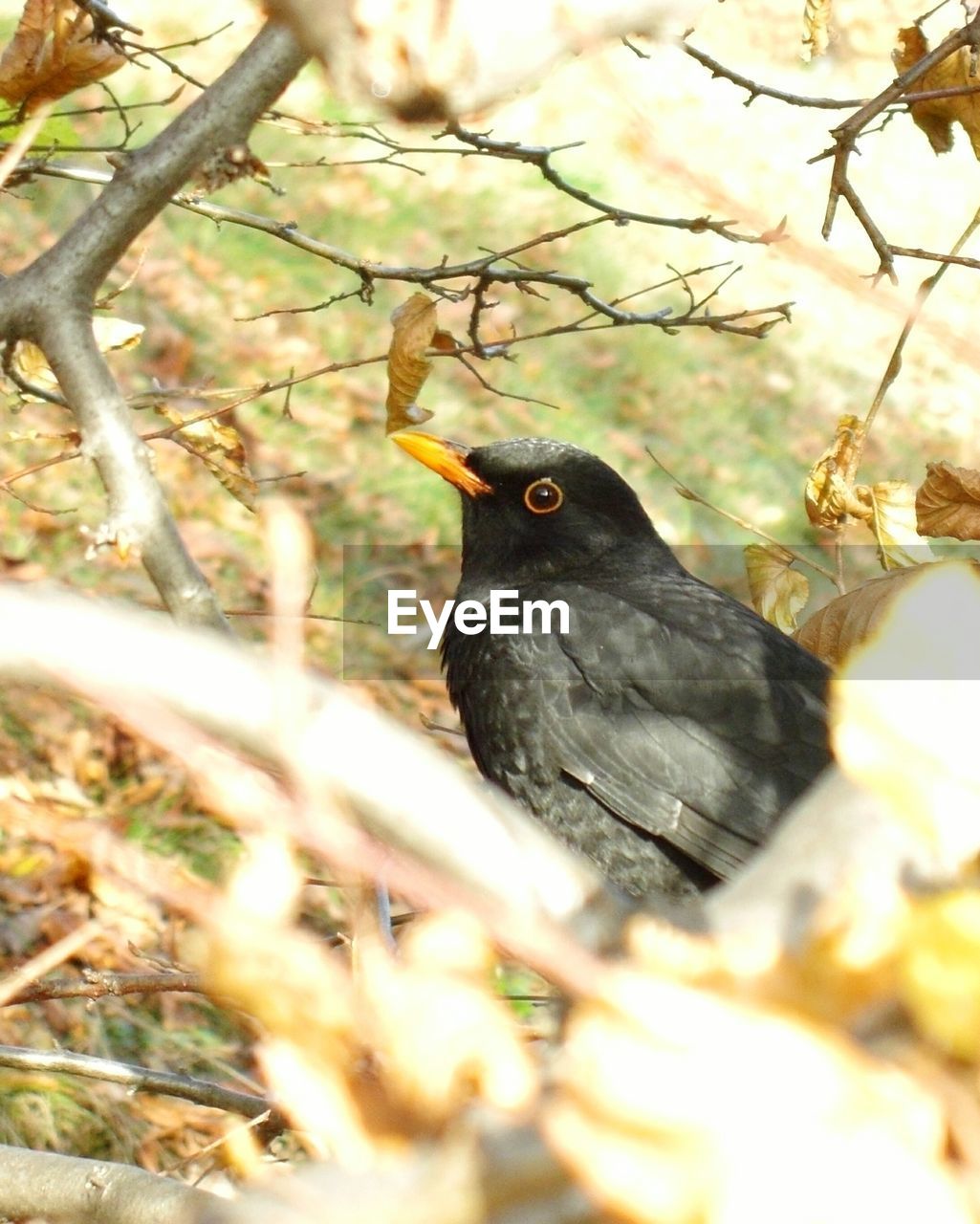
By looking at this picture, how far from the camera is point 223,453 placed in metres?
2.54

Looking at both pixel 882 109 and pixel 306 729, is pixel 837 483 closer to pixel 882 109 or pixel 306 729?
pixel 882 109

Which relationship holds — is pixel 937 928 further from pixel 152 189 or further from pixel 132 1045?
pixel 132 1045

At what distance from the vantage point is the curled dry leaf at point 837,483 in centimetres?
248

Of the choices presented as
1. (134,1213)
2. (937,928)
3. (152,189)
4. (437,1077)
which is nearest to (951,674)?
(937,928)

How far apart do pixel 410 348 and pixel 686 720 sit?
1.14 metres

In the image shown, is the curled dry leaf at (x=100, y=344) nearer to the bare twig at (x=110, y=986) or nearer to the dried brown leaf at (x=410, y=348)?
the dried brown leaf at (x=410, y=348)

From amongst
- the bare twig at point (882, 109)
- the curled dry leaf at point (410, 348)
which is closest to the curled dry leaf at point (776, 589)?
the bare twig at point (882, 109)

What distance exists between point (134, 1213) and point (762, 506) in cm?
729

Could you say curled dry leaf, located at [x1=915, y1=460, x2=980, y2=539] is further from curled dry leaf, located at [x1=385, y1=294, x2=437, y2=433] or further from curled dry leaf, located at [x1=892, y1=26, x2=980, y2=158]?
curled dry leaf, located at [x1=385, y1=294, x2=437, y2=433]

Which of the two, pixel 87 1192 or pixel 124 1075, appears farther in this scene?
pixel 124 1075

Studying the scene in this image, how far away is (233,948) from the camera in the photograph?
23.6 inches

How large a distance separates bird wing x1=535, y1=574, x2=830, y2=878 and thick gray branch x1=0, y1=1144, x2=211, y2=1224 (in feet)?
5.37

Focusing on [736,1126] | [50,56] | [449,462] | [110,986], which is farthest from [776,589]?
[736,1126]

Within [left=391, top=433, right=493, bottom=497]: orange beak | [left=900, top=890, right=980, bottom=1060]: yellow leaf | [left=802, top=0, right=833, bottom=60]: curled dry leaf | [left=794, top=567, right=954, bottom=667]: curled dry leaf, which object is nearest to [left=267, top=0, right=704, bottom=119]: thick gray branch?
[left=900, top=890, right=980, bottom=1060]: yellow leaf
